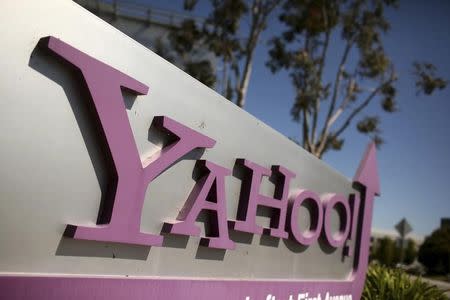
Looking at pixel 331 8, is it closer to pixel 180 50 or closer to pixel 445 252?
pixel 180 50

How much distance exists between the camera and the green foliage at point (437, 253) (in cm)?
3019

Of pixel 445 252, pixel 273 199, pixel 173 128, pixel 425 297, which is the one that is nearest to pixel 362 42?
pixel 425 297

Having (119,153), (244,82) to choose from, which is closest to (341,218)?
(119,153)

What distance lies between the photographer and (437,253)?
1198 inches

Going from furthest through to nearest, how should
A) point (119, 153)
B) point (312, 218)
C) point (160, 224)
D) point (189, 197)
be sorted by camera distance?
1. point (312, 218)
2. point (189, 197)
3. point (160, 224)
4. point (119, 153)

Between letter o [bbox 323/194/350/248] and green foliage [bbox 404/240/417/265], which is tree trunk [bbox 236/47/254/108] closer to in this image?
letter o [bbox 323/194/350/248]

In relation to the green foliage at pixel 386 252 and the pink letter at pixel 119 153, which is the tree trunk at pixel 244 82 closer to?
the pink letter at pixel 119 153

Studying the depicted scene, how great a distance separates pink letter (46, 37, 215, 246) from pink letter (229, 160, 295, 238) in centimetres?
97

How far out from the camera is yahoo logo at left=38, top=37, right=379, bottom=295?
2.59 meters

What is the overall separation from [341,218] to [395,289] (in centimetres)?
302

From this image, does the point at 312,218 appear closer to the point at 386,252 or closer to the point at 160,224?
the point at 160,224

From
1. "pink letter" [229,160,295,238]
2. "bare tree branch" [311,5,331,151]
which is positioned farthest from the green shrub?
"bare tree branch" [311,5,331,151]

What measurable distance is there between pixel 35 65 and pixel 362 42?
16.8 m

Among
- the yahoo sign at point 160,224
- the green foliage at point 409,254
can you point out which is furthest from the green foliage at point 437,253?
the yahoo sign at point 160,224
